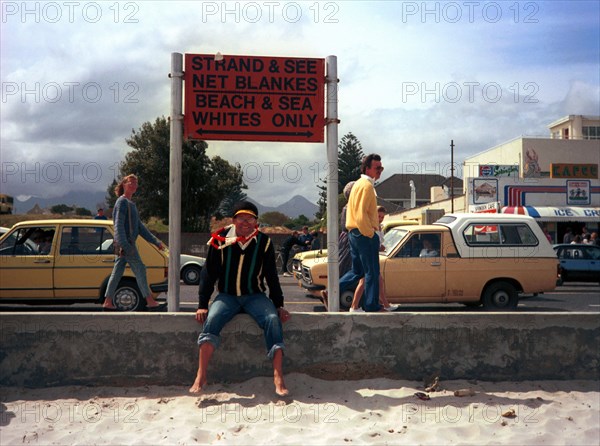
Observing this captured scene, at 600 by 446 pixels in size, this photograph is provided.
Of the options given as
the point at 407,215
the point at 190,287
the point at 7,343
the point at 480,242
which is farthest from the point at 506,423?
the point at 407,215

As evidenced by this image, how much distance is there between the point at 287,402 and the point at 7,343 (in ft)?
8.25

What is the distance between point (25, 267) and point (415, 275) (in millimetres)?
6409

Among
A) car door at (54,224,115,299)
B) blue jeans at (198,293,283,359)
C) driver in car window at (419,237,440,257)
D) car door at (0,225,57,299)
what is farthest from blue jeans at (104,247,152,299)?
driver in car window at (419,237,440,257)

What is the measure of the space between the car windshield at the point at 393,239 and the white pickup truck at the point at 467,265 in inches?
1.0

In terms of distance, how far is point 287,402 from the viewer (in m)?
4.72

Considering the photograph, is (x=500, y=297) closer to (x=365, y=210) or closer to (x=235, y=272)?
(x=365, y=210)

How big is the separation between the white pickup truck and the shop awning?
73.4ft

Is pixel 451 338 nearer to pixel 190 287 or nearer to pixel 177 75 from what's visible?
pixel 177 75

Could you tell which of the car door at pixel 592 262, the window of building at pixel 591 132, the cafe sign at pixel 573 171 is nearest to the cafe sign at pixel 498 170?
the cafe sign at pixel 573 171

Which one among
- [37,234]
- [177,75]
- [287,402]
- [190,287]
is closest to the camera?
[287,402]

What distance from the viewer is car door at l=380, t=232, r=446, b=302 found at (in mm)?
9914

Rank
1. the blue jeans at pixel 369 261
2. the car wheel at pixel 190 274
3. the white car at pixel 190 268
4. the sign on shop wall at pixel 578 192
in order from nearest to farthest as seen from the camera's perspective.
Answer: the blue jeans at pixel 369 261
the white car at pixel 190 268
the car wheel at pixel 190 274
the sign on shop wall at pixel 578 192

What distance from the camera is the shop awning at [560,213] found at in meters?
31.9

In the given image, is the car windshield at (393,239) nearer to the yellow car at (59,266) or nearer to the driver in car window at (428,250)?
the driver in car window at (428,250)
